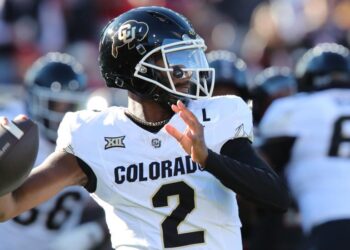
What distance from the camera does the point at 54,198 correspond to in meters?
5.25

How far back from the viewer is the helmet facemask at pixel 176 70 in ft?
11.4

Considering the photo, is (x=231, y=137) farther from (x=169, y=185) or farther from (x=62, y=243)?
(x=62, y=243)

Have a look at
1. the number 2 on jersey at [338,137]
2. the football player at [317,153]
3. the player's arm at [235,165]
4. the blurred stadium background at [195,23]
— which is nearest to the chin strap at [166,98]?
the player's arm at [235,165]

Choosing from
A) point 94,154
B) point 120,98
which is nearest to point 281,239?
point 120,98

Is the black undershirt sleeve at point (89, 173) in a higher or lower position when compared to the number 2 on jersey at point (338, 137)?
higher

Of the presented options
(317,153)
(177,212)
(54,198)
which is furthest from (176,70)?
(54,198)

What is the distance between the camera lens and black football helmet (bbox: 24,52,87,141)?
561cm

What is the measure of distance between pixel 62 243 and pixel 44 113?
1.00 metres

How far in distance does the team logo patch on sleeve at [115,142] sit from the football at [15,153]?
263 millimetres

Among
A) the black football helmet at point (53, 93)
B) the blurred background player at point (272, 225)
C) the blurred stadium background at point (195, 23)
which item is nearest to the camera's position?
the black football helmet at point (53, 93)

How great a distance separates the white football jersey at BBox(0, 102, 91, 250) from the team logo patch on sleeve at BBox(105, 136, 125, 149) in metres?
1.79

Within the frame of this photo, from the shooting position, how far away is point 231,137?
342 cm

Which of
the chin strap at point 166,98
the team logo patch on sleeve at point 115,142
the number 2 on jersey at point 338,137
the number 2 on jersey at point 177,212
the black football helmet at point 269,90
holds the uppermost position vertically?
the chin strap at point 166,98

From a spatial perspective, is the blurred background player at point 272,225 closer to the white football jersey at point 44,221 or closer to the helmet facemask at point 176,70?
the white football jersey at point 44,221
